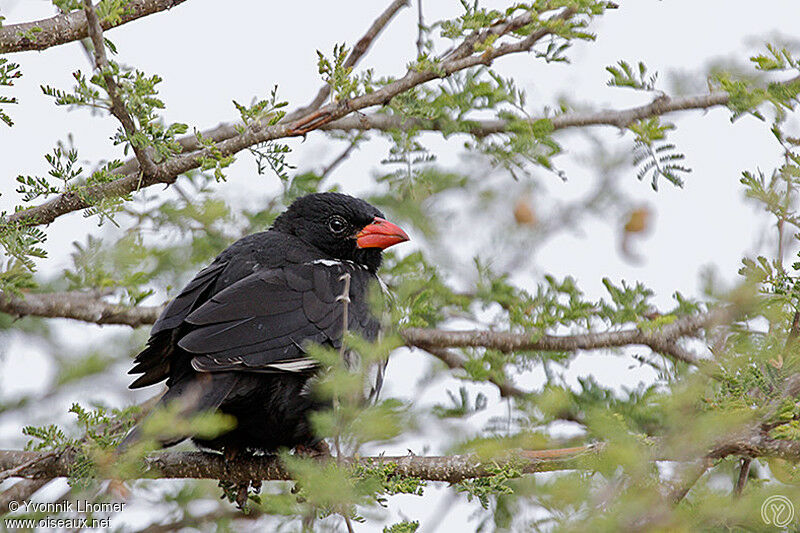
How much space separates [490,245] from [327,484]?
305 cm

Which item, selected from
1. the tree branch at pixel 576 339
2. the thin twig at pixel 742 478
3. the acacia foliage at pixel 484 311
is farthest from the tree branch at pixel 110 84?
the thin twig at pixel 742 478

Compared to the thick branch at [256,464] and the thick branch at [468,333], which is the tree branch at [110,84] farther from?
the thick branch at [468,333]

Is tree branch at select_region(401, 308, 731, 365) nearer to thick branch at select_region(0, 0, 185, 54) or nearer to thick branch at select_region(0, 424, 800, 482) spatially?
thick branch at select_region(0, 424, 800, 482)

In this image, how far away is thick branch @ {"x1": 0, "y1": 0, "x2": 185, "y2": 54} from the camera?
11.1 feet

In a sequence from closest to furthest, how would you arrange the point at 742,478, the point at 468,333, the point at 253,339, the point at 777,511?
the point at 777,511 < the point at 742,478 < the point at 253,339 < the point at 468,333

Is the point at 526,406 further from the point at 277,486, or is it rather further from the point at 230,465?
the point at 277,486

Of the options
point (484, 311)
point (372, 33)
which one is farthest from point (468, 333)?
point (372, 33)

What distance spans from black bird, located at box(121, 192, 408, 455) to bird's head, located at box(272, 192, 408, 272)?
13.9 inches

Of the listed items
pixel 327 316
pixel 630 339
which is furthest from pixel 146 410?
pixel 630 339

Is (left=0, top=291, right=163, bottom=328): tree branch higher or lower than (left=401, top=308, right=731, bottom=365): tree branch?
higher

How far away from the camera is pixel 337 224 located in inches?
204

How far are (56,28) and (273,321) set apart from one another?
1.50m

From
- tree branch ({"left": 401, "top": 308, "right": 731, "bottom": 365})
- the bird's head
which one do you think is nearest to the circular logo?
tree branch ({"left": 401, "top": 308, "right": 731, "bottom": 365})

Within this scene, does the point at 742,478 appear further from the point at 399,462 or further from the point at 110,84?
the point at 110,84
